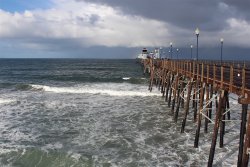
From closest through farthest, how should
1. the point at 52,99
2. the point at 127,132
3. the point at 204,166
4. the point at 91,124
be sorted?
the point at 204,166
the point at 127,132
the point at 91,124
the point at 52,99

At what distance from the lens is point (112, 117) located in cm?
2722

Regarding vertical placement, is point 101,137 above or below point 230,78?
below

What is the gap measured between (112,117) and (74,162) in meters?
10.5

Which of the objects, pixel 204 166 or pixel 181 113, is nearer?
pixel 204 166

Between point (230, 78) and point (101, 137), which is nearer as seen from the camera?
point (230, 78)

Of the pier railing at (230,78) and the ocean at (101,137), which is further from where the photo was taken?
the ocean at (101,137)

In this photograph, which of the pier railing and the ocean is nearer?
the pier railing

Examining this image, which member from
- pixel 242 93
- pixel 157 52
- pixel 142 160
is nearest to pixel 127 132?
pixel 142 160

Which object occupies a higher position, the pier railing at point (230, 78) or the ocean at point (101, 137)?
the pier railing at point (230, 78)

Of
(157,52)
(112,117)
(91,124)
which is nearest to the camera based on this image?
(91,124)

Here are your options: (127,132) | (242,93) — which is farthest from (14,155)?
(242,93)

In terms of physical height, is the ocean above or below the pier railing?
below

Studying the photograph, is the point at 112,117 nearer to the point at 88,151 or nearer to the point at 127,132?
the point at 127,132

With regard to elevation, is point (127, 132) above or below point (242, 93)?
below
